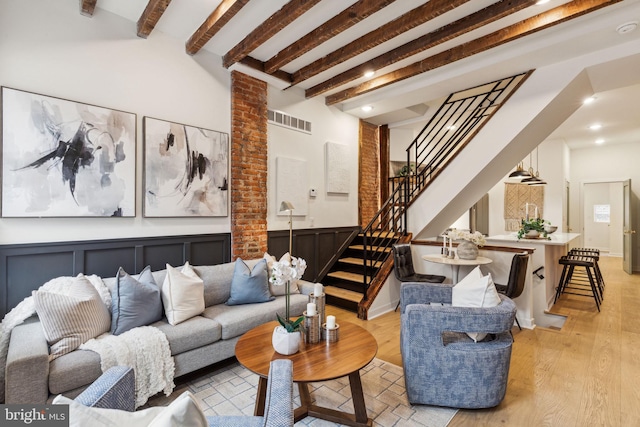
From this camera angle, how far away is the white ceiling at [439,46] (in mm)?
2979

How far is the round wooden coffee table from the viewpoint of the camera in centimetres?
185

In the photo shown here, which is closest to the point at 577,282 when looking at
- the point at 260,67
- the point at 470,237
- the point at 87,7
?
the point at 470,237

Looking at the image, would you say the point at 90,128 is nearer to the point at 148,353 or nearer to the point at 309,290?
the point at 148,353

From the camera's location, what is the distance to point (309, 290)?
12.3ft

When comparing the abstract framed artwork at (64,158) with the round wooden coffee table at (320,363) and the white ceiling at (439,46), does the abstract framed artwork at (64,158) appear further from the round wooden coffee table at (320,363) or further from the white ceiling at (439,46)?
the round wooden coffee table at (320,363)

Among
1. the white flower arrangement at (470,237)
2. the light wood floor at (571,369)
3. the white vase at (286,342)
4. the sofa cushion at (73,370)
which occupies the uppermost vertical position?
the white flower arrangement at (470,237)

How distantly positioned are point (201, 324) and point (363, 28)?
11.1 ft

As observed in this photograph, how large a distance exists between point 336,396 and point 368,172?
4.49m

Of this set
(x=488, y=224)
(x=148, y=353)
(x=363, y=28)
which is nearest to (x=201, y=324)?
(x=148, y=353)

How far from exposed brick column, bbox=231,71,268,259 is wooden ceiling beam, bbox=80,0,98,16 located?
60.0 inches

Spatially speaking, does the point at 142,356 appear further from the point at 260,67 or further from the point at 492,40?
the point at 492,40

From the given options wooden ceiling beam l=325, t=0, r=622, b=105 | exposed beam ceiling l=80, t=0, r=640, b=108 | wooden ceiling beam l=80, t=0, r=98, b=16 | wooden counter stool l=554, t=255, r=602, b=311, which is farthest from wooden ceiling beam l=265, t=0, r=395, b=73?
wooden counter stool l=554, t=255, r=602, b=311

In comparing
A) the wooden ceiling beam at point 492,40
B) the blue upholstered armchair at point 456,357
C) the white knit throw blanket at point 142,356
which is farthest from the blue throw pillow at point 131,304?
the wooden ceiling beam at point 492,40

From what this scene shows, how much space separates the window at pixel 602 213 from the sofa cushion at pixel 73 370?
13.3 meters
